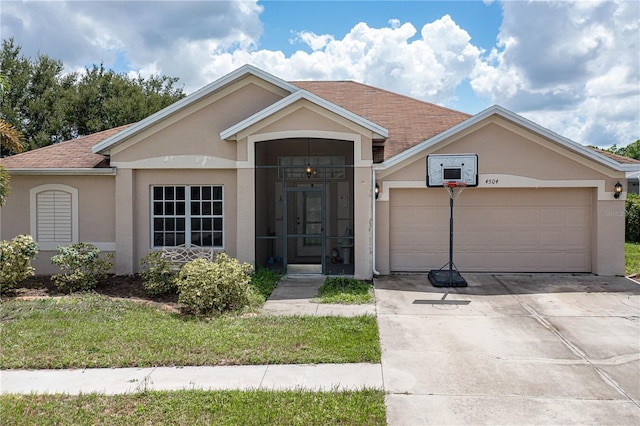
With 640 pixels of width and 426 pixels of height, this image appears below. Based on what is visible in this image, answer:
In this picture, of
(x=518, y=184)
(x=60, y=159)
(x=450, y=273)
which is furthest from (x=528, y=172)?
(x=60, y=159)

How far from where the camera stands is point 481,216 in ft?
41.4

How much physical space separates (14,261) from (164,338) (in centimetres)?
550

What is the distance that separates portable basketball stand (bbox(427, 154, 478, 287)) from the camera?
11305mm

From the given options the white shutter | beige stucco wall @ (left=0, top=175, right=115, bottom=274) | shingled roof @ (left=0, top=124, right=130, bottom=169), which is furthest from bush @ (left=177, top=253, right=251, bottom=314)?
shingled roof @ (left=0, top=124, right=130, bottom=169)

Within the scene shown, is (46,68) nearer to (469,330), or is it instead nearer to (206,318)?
(206,318)

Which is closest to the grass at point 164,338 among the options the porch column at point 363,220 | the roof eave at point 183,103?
the porch column at point 363,220

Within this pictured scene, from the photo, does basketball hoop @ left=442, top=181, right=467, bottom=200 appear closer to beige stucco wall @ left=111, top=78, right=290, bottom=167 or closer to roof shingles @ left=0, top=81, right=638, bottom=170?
roof shingles @ left=0, top=81, right=638, bottom=170

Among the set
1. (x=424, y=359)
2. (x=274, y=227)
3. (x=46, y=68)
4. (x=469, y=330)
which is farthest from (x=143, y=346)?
(x=46, y=68)

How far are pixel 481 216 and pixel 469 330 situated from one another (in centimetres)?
542

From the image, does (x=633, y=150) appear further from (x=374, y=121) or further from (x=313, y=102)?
(x=313, y=102)

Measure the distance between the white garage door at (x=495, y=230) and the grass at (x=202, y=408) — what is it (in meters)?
7.62

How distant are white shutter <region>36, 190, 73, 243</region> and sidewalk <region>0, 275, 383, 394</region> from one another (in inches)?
285

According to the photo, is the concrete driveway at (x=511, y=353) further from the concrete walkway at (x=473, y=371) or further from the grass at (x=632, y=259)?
the grass at (x=632, y=259)

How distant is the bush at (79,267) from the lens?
10.9m
